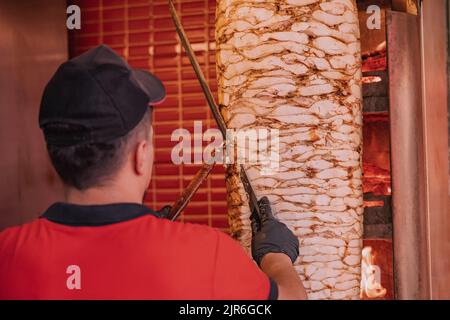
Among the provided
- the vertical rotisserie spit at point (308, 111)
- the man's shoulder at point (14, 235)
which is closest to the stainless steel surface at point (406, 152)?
the vertical rotisserie spit at point (308, 111)

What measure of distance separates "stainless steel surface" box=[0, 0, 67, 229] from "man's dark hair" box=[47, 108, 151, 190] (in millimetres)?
2131

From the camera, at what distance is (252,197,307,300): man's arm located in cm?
135

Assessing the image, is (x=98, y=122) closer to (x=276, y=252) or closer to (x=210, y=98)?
(x=210, y=98)

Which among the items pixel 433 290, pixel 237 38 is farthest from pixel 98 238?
pixel 433 290

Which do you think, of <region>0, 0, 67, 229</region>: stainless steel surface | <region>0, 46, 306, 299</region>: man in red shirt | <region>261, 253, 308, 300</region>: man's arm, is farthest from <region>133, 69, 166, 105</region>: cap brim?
<region>0, 0, 67, 229</region>: stainless steel surface

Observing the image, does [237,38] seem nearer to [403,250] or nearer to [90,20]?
[403,250]

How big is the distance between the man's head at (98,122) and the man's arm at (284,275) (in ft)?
1.44

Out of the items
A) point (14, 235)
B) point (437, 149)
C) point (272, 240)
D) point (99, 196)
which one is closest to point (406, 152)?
point (437, 149)

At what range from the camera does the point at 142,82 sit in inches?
50.2

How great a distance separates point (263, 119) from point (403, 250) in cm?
75

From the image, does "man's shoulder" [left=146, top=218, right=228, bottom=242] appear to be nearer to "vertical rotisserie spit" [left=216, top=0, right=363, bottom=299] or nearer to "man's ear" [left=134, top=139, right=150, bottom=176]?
"man's ear" [left=134, top=139, right=150, bottom=176]

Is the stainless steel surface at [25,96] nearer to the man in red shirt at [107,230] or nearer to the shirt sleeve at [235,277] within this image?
the man in red shirt at [107,230]

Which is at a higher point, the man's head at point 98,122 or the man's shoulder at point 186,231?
the man's head at point 98,122

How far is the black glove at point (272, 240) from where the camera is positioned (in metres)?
1.58
